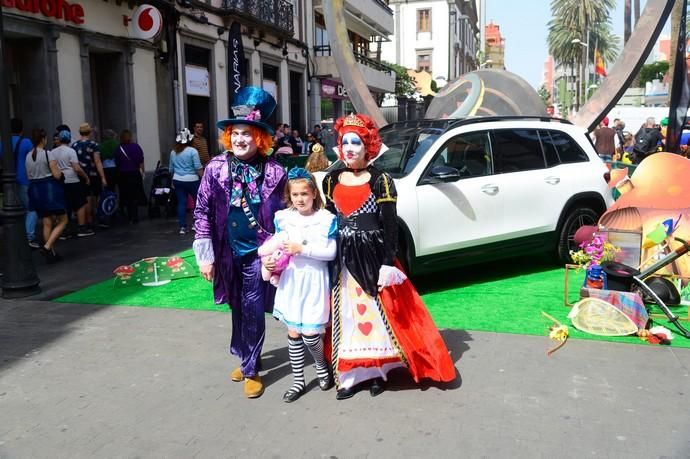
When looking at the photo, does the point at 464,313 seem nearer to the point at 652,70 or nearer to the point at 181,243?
the point at 181,243

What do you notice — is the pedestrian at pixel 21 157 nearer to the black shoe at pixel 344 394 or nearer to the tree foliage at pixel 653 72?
the black shoe at pixel 344 394

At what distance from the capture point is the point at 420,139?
657 centimetres

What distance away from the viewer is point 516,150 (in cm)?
695

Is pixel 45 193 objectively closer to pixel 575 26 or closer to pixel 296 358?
pixel 296 358

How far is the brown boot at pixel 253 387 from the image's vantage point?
13.5 ft

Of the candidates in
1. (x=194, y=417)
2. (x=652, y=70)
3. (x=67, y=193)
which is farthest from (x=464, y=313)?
(x=652, y=70)

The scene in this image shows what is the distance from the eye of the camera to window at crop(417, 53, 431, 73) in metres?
57.3

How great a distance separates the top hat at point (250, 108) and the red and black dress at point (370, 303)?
673 millimetres

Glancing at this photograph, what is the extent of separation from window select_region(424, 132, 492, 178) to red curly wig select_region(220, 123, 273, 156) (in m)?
2.69

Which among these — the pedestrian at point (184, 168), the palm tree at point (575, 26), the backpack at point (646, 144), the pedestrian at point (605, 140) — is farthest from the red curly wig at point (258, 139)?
the palm tree at point (575, 26)

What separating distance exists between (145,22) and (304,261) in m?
12.9

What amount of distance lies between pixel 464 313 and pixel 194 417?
2869 millimetres

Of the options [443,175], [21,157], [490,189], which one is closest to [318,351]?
[443,175]

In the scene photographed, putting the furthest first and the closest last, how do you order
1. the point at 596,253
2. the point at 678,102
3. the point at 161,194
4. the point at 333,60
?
the point at 333,60
the point at 161,194
the point at 678,102
the point at 596,253
